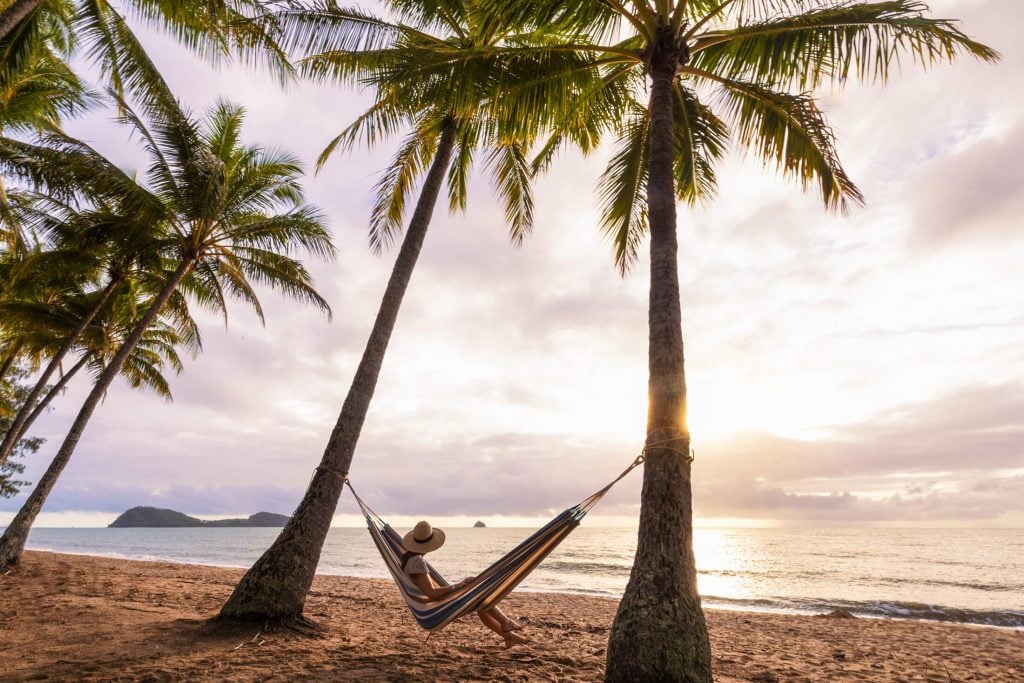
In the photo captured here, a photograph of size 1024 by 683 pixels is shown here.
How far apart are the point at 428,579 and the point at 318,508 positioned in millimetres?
1166

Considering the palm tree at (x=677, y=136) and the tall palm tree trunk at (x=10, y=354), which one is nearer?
the palm tree at (x=677, y=136)

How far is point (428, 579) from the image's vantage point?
3.79 m

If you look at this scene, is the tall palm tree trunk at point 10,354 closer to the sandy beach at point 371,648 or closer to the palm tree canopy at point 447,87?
the sandy beach at point 371,648

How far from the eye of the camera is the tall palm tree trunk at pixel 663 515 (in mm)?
2805

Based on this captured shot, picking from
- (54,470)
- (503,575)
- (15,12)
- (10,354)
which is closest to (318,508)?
(503,575)

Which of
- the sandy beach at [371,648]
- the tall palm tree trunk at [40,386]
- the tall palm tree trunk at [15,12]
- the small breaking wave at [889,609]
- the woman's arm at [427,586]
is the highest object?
the tall palm tree trunk at [15,12]

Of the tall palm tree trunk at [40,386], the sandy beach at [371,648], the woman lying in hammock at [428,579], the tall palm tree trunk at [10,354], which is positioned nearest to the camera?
the sandy beach at [371,648]

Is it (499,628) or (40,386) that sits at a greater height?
(40,386)

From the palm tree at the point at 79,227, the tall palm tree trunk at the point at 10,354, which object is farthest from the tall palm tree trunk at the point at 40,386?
the tall palm tree trunk at the point at 10,354

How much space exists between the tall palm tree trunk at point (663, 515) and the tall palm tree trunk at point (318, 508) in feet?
7.86

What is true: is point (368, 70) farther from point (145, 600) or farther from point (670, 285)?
point (145, 600)

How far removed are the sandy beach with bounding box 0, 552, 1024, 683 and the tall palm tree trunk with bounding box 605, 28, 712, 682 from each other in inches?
26.9

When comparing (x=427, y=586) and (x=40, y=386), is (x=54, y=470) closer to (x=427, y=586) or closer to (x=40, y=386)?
(x=40, y=386)

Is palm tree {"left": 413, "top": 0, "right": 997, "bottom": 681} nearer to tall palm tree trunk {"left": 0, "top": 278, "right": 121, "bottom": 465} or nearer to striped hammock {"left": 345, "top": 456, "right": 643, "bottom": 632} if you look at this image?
striped hammock {"left": 345, "top": 456, "right": 643, "bottom": 632}
